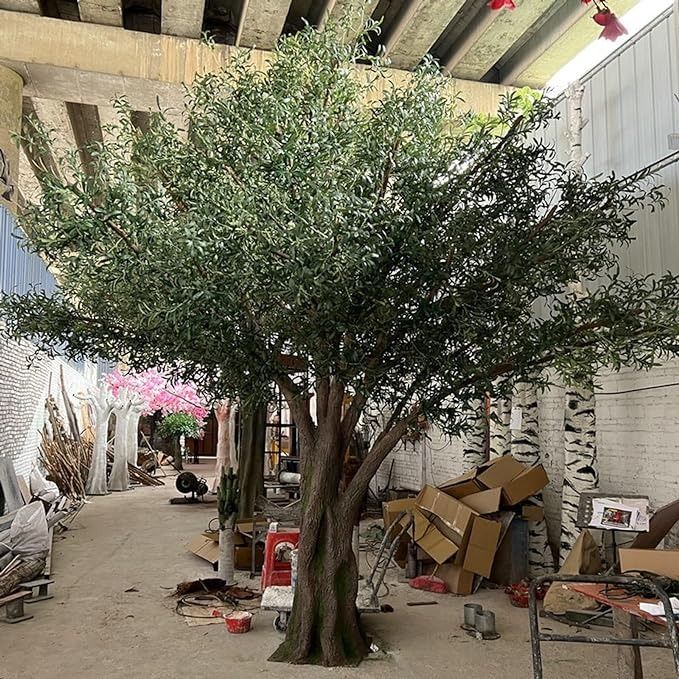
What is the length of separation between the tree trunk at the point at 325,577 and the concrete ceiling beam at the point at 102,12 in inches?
190

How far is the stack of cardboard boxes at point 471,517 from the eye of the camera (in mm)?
6500

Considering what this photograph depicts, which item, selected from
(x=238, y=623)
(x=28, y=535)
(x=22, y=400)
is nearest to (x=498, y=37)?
(x=238, y=623)

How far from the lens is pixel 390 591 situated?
6.49m

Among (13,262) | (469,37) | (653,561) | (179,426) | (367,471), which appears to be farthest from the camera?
(179,426)

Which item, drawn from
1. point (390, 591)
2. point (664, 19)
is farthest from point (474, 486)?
point (664, 19)

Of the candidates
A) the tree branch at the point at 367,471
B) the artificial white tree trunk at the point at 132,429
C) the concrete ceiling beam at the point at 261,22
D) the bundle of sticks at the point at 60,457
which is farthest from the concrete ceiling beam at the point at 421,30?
the artificial white tree trunk at the point at 132,429

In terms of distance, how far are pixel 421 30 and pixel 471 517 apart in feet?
16.4

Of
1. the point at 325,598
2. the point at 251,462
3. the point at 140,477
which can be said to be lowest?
the point at 325,598

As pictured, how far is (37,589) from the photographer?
20.7 ft

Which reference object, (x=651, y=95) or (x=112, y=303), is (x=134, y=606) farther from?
(x=651, y=95)

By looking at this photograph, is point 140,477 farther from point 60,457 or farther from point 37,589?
point 37,589

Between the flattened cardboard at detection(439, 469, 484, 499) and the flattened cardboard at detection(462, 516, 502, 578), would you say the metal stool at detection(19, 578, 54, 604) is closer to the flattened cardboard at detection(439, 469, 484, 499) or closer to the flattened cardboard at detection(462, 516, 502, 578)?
the flattened cardboard at detection(462, 516, 502, 578)

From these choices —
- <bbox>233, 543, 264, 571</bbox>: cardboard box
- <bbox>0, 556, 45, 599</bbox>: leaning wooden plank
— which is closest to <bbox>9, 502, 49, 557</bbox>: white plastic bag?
<bbox>0, 556, 45, 599</bbox>: leaning wooden plank

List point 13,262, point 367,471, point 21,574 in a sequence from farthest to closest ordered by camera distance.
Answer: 1. point 13,262
2. point 21,574
3. point 367,471
